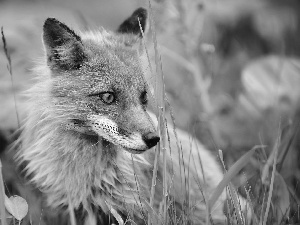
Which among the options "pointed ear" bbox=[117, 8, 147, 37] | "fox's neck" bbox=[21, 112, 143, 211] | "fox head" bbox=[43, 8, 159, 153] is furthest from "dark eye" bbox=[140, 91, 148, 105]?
"pointed ear" bbox=[117, 8, 147, 37]

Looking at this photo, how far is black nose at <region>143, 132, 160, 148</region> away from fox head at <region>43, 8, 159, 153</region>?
24mm

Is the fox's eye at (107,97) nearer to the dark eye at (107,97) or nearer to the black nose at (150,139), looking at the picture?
the dark eye at (107,97)

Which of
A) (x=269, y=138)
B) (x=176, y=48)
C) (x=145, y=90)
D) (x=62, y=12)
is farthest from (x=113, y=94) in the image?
(x=176, y=48)

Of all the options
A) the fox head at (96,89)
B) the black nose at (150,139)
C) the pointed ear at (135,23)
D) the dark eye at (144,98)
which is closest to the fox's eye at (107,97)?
the fox head at (96,89)

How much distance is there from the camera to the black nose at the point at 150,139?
2.67 meters

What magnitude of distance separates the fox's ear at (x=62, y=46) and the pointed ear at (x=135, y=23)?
0.51 metres

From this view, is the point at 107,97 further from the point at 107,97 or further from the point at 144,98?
the point at 144,98

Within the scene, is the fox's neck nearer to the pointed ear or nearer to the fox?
the fox

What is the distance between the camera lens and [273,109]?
480 cm

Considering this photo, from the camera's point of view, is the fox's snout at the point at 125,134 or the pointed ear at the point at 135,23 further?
the pointed ear at the point at 135,23

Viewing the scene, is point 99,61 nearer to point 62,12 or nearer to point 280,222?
point 280,222

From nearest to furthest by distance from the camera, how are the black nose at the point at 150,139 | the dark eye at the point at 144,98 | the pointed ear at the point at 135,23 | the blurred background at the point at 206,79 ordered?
1. the black nose at the point at 150,139
2. the dark eye at the point at 144,98
3. the pointed ear at the point at 135,23
4. the blurred background at the point at 206,79

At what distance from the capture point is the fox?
2.84 m

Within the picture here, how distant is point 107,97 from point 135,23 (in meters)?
0.69
